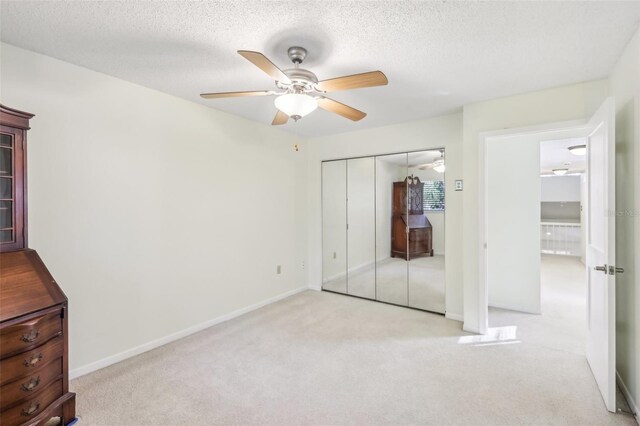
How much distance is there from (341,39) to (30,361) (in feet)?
8.52

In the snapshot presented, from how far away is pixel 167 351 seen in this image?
9.06ft

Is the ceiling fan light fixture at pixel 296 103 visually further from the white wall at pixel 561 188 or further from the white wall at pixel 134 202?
the white wall at pixel 561 188

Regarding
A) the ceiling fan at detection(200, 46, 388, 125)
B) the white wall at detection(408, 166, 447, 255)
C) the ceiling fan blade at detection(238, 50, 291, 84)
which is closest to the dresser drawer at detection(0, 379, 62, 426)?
the ceiling fan at detection(200, 46, 388, 125)

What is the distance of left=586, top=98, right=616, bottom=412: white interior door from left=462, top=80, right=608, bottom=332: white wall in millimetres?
407

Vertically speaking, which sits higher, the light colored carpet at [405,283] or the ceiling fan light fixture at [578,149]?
the ceiling fan light fixture at [578,149]

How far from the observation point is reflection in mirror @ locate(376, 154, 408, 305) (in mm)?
4094

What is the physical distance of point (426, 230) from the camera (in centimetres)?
402

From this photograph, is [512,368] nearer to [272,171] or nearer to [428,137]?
[428,137]

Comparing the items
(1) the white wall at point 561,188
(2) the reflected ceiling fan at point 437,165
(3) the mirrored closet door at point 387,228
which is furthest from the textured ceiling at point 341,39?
(1) the white wall at point 561,188

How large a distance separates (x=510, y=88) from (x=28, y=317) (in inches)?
153

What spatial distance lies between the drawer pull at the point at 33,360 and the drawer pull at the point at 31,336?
0.32ft

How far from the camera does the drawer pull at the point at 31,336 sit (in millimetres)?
1595

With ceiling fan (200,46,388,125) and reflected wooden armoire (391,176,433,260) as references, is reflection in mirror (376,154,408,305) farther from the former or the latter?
ceiling fan (200,46,388,125)

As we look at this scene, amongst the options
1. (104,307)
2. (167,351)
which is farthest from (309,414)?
(104,307)
